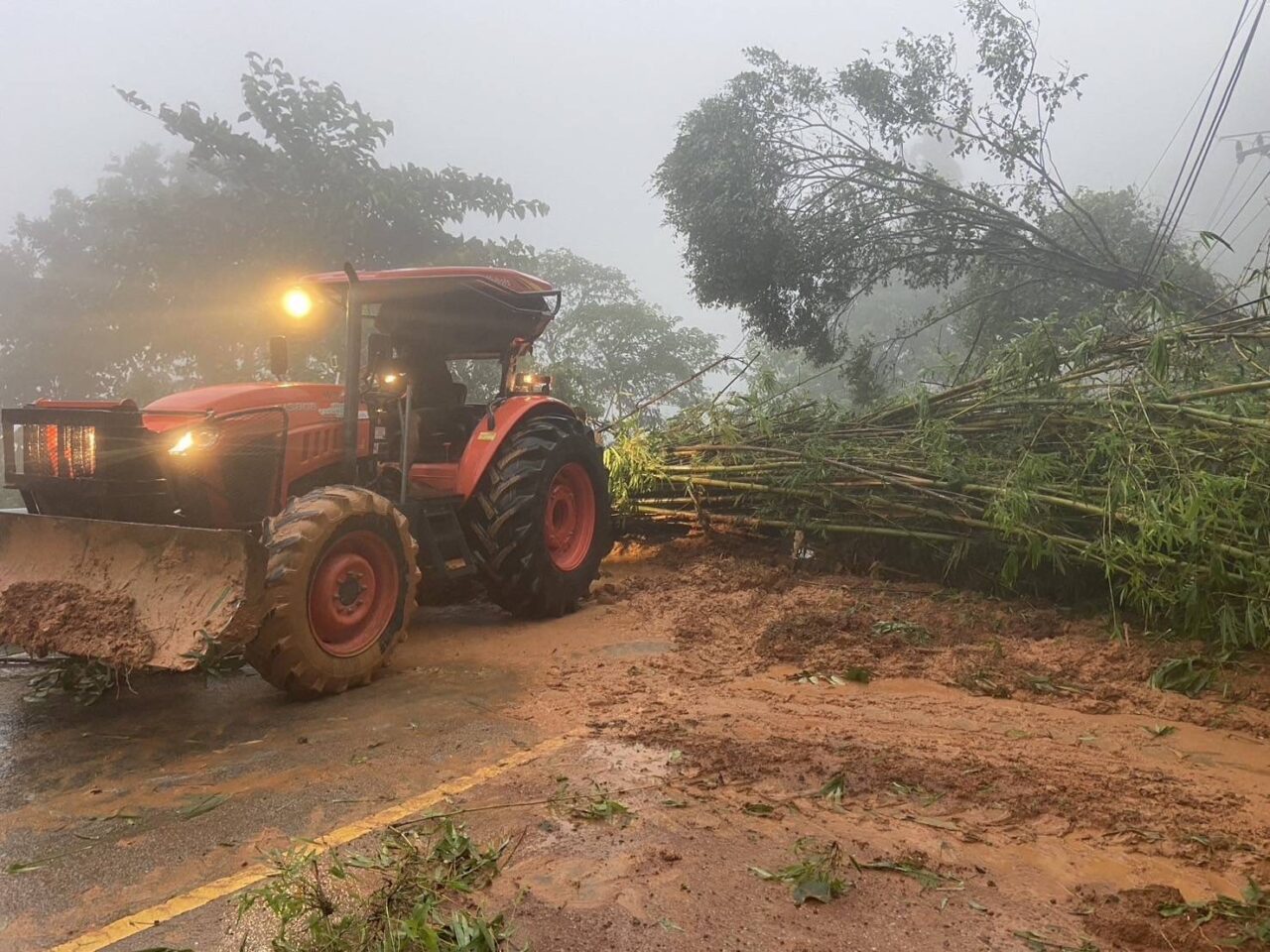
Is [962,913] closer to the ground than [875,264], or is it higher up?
closer to the ground

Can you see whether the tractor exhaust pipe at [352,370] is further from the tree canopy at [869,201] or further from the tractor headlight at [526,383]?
the tree canopy at [869,201]

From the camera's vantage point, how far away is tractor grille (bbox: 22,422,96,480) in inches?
153

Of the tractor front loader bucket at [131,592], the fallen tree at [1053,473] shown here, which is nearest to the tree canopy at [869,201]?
the fallen tree at [1053,473]

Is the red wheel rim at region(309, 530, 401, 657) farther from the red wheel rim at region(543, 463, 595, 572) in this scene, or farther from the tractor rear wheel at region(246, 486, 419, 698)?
the red wheel rim at region(543, 463, 595, 572)

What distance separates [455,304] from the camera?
17.5 feet

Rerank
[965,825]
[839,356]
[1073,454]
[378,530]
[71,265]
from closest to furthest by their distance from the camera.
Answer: [965,825]
[378,530]
[1073,454]
[839,356]
[71,265]

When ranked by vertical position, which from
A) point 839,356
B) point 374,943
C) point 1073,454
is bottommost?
point 374,943

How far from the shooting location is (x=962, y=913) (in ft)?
6.74

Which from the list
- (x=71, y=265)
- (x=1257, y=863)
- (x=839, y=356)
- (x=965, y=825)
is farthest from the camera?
(x=71, y=265)

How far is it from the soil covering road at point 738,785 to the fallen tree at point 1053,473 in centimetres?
42

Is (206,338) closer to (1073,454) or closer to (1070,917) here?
(1073,454)

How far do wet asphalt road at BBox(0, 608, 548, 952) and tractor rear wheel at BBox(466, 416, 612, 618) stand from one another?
808 millimetres

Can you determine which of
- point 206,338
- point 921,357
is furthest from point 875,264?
point 921,357

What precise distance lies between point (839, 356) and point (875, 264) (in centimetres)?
163
